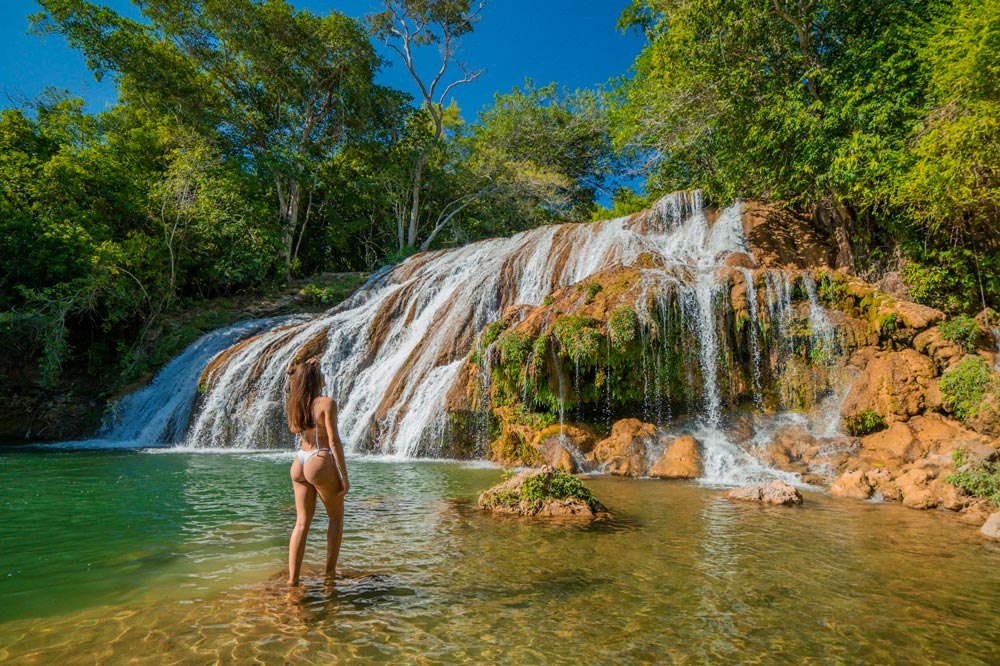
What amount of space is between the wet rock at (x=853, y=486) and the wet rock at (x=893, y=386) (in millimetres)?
3464

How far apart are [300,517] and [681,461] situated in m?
7.75

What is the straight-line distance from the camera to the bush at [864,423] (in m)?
→ 11.1

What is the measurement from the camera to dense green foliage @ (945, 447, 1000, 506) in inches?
276

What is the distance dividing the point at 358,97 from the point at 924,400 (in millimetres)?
28841

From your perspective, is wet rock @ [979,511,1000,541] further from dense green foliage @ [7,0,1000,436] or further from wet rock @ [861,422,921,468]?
dense green foliage @ [7,0,1000,436]

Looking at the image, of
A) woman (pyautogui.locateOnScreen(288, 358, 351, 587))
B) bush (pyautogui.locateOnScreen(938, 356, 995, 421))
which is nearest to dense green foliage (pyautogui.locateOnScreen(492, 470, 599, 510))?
woman (pyautogui.locateOnScreen(288, 358, 351, 587))

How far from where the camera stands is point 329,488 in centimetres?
410

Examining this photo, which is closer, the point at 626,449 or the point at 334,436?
the point at 334,436

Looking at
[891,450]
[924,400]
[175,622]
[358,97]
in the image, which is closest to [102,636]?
[175,622]

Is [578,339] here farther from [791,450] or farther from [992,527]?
[992,527]

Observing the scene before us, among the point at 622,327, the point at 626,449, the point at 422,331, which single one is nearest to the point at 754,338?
the point at 622,327

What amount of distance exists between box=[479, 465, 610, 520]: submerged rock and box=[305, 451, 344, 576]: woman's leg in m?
2.87

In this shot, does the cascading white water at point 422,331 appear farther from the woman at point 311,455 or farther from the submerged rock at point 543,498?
the woman at point 311,455

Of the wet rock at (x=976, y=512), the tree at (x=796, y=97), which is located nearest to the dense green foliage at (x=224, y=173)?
the tree at (x=796, y=97)
